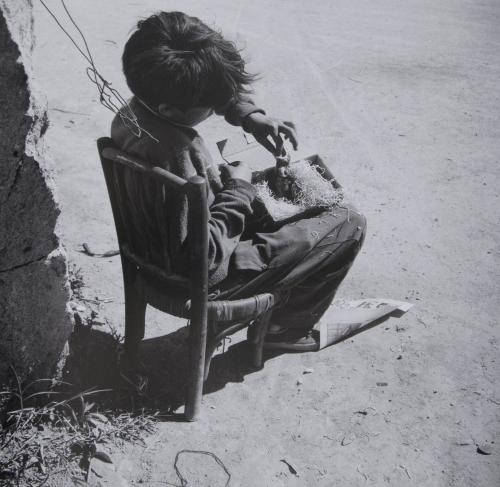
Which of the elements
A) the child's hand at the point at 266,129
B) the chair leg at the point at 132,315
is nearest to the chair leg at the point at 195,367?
the chair leg at the point at 132,315

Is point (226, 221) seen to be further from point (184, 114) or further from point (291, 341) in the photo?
point (291, 341)

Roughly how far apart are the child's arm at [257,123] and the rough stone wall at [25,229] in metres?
0.94

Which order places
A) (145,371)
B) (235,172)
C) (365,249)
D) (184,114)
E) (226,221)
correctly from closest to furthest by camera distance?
(184,114) → (226,221) → (235,172) → (145,371) → (365,249)

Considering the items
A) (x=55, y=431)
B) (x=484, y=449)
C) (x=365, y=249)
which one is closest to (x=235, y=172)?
(x=55, y=431)

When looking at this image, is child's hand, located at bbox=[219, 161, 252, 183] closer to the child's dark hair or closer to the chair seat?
the child's dark hair

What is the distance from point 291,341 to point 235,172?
109cm

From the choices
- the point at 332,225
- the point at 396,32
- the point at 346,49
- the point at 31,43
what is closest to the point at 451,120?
the point at 346,49

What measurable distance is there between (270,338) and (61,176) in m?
2.08

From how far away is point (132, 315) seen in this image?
271 cm

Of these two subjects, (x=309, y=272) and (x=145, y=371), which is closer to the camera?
(x=309, y=272)

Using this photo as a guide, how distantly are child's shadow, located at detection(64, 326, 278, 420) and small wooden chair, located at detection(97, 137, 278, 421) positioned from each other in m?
0.12

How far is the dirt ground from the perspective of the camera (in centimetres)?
265

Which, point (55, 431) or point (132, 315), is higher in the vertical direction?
point (132, 315)

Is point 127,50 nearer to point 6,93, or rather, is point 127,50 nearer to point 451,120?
point 6,93
